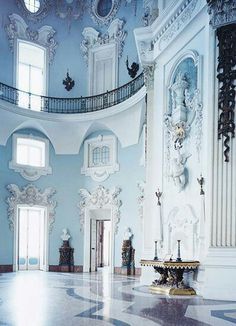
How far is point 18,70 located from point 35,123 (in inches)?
84.4

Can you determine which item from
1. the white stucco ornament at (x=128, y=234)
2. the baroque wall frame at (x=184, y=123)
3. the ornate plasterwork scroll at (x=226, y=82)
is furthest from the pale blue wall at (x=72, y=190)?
the ornate plasterwork scroll at (x=226, y=82)

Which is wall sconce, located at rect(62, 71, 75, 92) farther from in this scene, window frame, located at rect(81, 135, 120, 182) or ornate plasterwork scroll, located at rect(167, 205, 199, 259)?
ornate plasterwork scroll, located at rect(167, 205, 199, 259)

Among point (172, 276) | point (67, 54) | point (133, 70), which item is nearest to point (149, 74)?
point (133, 70)

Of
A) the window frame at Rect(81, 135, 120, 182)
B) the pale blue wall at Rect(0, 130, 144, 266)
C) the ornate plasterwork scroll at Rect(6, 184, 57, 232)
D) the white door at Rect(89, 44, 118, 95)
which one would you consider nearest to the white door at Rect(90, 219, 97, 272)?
the pale blue wall at Rect(0, 130, 144, 266)

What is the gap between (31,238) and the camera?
1823cm

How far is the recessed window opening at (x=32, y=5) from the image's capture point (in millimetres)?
18375

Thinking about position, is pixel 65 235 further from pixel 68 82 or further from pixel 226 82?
pixel 226 82

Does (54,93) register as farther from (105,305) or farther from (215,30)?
(105,305)

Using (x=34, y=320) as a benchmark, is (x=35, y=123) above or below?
above

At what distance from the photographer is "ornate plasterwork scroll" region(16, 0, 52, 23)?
18078mm

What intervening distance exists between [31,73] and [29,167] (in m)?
3.70

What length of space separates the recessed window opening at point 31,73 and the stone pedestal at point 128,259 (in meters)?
6.14

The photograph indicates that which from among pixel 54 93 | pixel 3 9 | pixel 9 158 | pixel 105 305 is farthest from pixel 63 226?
pixel 105 305

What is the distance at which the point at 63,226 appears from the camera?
709 inches
